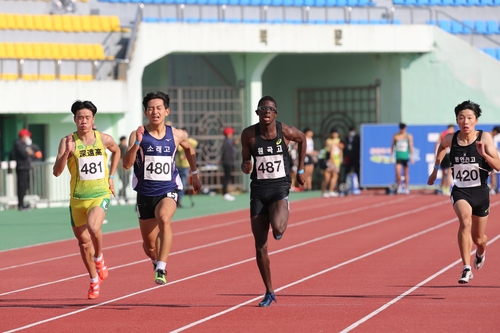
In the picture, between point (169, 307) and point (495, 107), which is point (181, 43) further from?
point (169, 307)

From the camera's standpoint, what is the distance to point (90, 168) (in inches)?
410

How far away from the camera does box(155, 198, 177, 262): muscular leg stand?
9.84 metres

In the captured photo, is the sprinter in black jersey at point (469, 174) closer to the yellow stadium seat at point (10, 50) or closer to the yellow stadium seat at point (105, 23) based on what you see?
the yellow stadium seat at point (10, 50)

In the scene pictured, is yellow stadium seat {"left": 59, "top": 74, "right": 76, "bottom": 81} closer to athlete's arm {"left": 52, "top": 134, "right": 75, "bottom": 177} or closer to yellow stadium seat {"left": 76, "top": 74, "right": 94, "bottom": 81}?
yellow stadium seat {"left": 76, "top": 74, "right": 94, "bottom": 81}

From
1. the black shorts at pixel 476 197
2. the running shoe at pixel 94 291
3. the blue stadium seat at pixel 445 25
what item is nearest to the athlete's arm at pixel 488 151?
the black shorts at pixel 476 197

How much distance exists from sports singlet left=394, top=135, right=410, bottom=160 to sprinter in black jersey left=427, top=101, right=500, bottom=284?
59.2 ft

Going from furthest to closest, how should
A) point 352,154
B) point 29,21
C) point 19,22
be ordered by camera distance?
1. point 352,154
2. point 29,21
3. point 19,22

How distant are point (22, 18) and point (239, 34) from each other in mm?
5994

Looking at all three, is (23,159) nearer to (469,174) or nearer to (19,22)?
(19,22)

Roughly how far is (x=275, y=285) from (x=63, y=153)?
266 cm

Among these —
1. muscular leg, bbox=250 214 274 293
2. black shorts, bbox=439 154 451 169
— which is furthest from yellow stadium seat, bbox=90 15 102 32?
muscular leg, bbox=250 214 274 293

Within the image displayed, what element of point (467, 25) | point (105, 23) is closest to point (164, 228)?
point (105, 23)

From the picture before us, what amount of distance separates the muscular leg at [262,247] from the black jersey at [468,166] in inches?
90.7

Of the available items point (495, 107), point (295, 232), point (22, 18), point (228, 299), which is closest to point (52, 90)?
point (22, 18)
